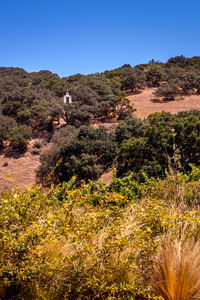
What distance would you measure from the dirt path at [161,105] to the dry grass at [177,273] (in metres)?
18.8

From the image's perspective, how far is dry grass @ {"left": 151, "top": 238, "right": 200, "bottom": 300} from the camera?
6.20ft

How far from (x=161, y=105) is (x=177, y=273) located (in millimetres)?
22614

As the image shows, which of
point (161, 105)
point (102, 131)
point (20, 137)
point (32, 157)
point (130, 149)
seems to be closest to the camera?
point (130, 149)

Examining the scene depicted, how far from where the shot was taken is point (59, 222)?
2102 millimetres

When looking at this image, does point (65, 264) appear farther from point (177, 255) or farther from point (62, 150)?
point (62, 150)

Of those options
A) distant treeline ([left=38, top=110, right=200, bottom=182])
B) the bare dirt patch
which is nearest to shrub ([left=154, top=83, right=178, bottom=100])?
distant treeline ([left=38, top=110, right=200, bottom=182])

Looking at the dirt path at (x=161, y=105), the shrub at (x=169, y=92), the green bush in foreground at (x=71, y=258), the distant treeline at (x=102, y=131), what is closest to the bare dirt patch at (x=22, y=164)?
the distant treeline at (x=102, y=131)

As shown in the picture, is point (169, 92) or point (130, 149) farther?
point (169, 92)

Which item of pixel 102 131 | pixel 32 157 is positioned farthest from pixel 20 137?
pixel 102 131

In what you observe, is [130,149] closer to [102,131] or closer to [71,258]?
[102,131]

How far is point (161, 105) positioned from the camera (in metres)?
22.6

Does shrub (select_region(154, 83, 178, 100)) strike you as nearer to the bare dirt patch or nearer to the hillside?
the hillside

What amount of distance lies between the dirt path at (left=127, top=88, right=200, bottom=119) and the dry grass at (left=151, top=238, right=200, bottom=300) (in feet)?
61.6

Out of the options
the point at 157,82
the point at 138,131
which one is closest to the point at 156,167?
the point at 138,131
